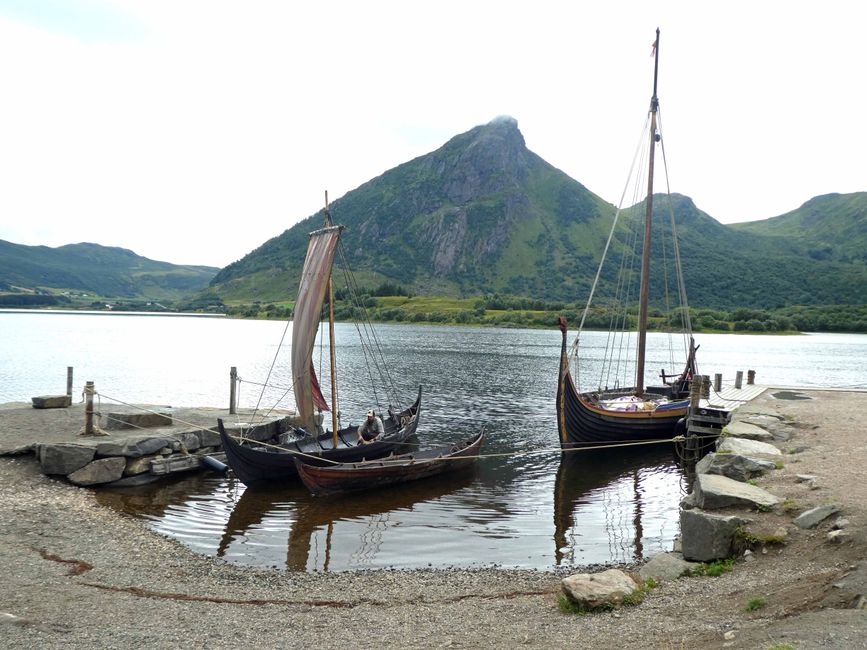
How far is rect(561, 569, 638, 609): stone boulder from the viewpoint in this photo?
8.93m

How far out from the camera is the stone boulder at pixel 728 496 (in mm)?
11805

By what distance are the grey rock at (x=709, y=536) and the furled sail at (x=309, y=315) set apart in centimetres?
1392

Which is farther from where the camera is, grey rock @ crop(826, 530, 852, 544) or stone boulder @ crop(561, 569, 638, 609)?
grey rock @ crop(826, 530, 852, 544)

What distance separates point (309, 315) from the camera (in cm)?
2214

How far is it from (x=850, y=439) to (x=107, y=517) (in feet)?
63.7

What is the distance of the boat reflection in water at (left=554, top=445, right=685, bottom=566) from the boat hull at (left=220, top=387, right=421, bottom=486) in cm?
620

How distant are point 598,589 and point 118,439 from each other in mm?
15643

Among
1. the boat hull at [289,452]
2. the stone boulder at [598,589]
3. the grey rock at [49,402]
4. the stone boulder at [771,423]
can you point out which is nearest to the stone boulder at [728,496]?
the stone boulder at [598,589]

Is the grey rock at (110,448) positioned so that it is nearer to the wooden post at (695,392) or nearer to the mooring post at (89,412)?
the mooring post at (89,412)

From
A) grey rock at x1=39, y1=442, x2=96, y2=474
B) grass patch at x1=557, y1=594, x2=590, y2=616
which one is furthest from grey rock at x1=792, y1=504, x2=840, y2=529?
grey rock at x1=39, y1=442, x2=96, y2=474

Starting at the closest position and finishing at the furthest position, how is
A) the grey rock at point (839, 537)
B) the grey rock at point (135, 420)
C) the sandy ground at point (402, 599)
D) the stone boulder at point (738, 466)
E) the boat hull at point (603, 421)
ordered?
1. the sandy ground at point (402, 599)
2. the grey rock at point (839, 537)
3. the stone boulder at point (738, 466)
4. the grey rock at point (135, 420)
5. the boat hull at point (603, 421)

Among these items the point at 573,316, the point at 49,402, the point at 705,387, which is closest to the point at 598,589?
the point at 705,387

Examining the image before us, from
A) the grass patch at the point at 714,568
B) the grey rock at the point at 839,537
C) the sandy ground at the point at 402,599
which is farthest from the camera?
the grass patch at the point at 714,568

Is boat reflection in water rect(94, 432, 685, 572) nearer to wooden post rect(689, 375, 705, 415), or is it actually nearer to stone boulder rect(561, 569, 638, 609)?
wooden post rect(689, 375, 705, 415)
